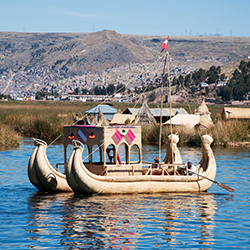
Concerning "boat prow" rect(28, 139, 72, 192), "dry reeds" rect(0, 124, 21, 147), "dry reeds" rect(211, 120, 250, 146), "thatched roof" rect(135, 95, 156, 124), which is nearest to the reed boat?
"boat prow" rect(28, 139, 72, 192)

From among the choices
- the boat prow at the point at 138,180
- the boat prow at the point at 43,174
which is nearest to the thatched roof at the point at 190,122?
the boat prow at the point at 138,180

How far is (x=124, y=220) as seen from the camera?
1479cm

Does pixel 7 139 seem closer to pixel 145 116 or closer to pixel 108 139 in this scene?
pixel 145 116

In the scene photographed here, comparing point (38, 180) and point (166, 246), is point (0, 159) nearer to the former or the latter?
point (38, 180)

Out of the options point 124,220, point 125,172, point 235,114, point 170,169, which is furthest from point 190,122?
point 124,220

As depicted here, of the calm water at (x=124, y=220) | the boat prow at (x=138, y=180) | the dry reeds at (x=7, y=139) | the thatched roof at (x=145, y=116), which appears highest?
the thatched roof at (x=145, y=116)

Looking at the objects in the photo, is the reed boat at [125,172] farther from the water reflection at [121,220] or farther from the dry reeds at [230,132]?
the dry reeds at [230,132]

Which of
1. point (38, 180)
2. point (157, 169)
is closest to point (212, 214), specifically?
point (157, 169)

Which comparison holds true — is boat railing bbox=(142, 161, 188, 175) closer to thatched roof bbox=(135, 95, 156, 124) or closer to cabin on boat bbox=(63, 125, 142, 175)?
cabin on boat bbox=(63, 125, 142, 175)

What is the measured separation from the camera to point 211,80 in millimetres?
148500

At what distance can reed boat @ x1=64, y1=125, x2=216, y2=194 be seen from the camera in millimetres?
17344

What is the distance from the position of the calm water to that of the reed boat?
0.39 meters

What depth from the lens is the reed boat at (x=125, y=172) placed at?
56.9 ft

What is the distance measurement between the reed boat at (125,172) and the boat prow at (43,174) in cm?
130
